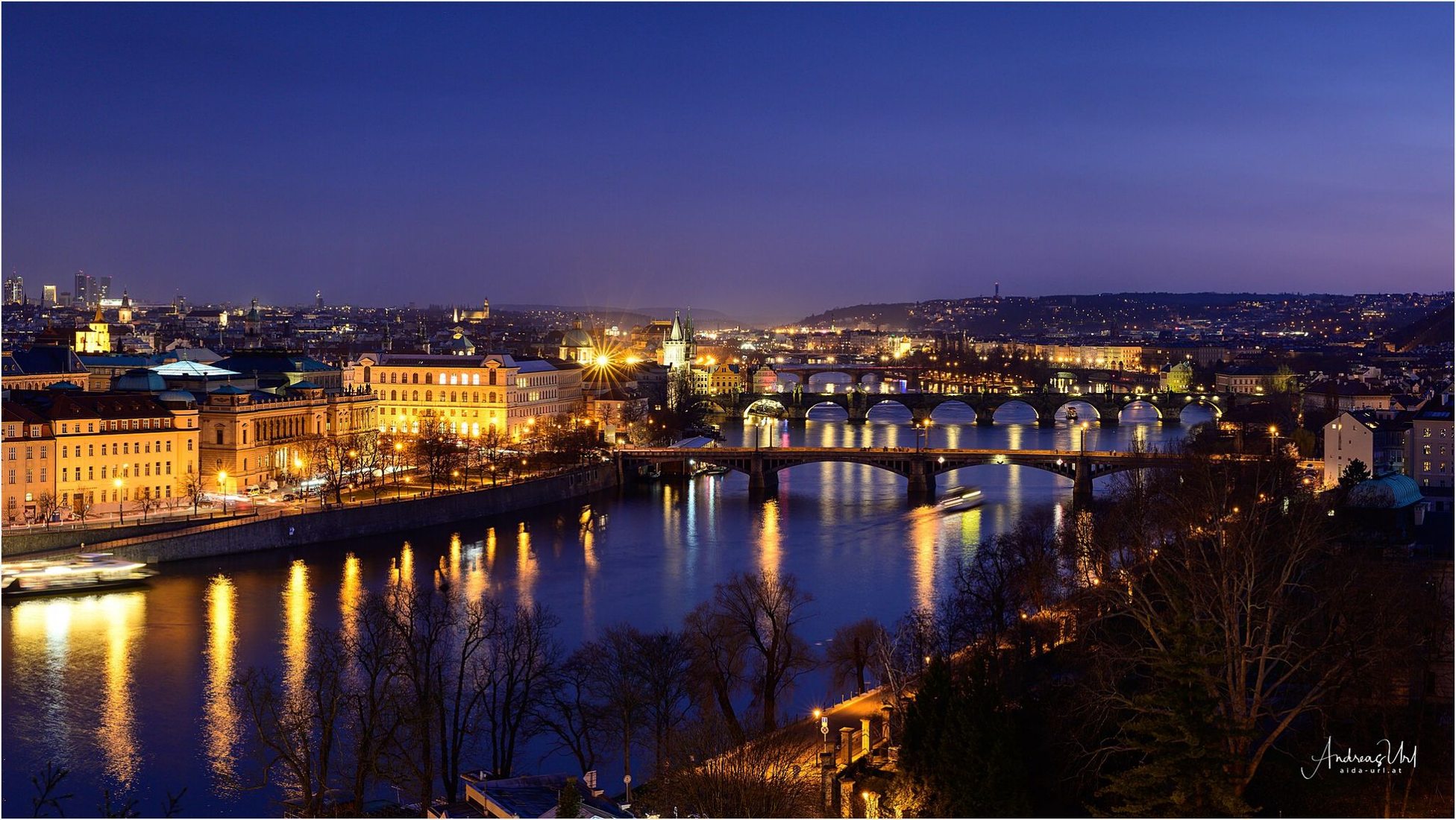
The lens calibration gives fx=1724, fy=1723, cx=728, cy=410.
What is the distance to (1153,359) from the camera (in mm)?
64188

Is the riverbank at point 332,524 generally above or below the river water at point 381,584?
above

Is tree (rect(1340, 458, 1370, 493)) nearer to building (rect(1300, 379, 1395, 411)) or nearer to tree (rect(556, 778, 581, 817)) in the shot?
building (rect(1300, 379, 1395, 411))

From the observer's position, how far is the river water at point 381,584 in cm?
903

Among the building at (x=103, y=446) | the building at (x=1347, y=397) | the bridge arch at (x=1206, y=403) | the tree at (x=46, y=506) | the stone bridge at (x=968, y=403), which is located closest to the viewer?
the tree at (x=46, y=506)

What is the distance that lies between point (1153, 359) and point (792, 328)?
67.1m

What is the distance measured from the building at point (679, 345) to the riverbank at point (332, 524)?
1154 inches

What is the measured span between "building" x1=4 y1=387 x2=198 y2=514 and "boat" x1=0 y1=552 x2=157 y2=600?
7.83 feet

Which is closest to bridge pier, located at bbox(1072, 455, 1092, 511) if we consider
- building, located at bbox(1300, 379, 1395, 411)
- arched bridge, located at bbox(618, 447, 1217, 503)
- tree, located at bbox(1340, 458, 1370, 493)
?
arched bridge, located at bbox(618, 447, 1217, 503)

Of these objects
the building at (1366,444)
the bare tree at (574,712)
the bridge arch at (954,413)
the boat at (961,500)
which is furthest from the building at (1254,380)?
the bare tree at (574,712)

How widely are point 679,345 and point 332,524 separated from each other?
1355 inches

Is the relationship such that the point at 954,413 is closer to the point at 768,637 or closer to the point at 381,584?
the point at 381,584

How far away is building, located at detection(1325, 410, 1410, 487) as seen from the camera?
16.8 m

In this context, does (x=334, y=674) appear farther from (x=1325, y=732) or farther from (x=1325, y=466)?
(x=1325, y=466)

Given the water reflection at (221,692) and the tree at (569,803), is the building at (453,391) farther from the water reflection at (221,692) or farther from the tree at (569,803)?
the tree at (569,803)
